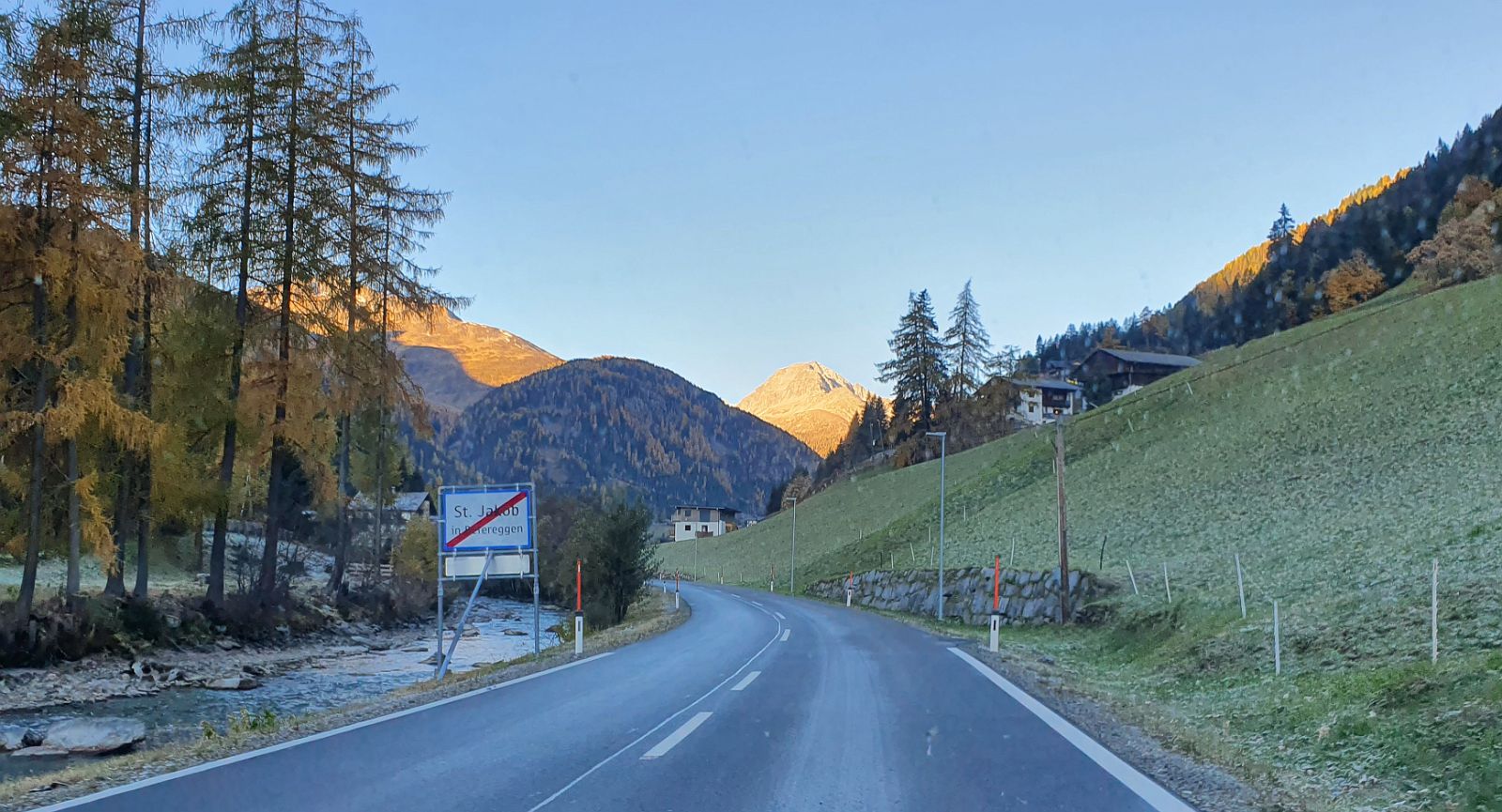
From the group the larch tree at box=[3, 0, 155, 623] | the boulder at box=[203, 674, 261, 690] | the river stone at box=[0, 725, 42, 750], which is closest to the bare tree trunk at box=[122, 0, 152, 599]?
the larch tree at box=[3, 0, 155, 623]

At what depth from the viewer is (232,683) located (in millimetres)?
21609

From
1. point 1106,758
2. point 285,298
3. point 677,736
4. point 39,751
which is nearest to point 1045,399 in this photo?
point 285,298

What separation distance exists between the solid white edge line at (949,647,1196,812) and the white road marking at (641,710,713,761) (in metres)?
3.55

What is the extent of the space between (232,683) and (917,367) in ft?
255

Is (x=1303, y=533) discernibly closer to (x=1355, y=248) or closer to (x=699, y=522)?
(x=1355, y=248)

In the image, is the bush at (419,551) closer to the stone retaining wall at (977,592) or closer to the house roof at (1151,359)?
the stone retaining wall at (977,592)

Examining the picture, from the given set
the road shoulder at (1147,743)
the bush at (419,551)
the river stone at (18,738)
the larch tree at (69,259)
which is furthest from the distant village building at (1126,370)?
the river stone at (18,738)

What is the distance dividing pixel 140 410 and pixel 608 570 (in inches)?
644

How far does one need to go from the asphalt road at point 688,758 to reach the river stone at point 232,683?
1132 centimetres

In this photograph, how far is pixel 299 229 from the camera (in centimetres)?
2870

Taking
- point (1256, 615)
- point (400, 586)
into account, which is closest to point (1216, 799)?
point (1256, 615)

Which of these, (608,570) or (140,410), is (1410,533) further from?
(140,410)

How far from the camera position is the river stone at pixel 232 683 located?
21.5 metres

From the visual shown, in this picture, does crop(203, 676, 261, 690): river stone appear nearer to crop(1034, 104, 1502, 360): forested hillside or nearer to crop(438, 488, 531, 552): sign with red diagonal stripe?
crop(438, 488, 531, 552): sign with red diagonal stripe
